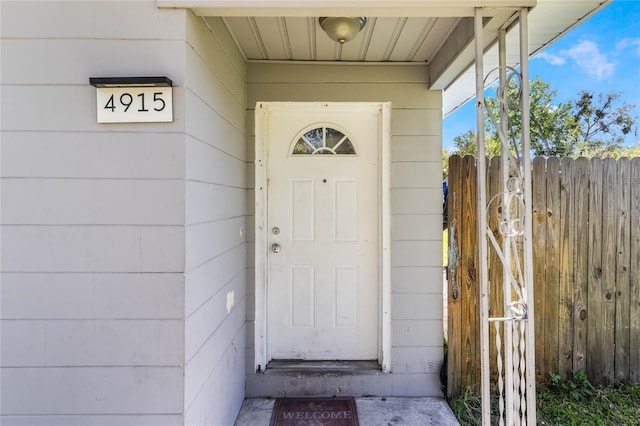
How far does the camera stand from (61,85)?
4.48ft

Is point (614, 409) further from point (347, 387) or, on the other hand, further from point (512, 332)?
point (347, 387)

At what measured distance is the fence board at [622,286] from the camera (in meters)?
2.35

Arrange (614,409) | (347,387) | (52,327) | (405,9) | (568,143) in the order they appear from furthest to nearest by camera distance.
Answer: (568,143) < (347,387) < (614,409) < (405,9) < (52,327)

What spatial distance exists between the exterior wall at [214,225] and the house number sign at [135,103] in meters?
0.09

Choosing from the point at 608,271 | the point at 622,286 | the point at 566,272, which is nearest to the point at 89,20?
the point at 566,272

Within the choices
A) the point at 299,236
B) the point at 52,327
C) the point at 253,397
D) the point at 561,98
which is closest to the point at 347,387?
the point at 253,397

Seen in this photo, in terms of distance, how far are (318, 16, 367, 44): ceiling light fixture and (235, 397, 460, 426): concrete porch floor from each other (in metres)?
2.22

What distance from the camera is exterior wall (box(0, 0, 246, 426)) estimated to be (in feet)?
4.45

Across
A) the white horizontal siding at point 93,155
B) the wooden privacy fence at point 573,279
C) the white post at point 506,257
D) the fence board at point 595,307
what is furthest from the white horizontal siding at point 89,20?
the fence board at point 595,307

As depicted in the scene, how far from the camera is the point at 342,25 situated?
175cm

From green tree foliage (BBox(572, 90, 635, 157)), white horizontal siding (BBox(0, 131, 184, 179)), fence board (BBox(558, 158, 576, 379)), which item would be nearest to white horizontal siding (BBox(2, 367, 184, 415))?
white horizontal siding (BBox(0, 131, 184, 179))

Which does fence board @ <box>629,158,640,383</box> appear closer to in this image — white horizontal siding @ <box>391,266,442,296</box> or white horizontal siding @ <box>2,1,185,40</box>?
white horizontal siding @ <box>391,266,442,296</box>

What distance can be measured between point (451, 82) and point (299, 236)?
58.1 inches

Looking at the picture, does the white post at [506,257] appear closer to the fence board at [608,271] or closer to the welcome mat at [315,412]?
the welcome mat at [315,412]
